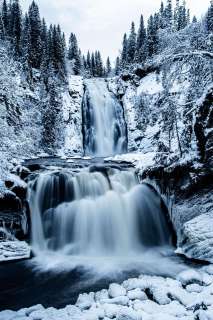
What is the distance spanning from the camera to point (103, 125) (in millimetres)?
31047

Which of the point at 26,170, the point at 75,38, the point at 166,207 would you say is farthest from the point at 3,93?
the point at 75,38

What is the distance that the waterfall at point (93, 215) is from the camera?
11.3 meters

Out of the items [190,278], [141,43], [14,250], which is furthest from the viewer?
[141,43]

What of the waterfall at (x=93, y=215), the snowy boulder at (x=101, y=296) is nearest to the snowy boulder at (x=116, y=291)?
the snowy boulder at (x=101, y=296)

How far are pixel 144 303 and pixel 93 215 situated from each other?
21.6 ft

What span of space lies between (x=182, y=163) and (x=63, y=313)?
794 cm

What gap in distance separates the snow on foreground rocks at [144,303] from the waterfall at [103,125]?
2270cm

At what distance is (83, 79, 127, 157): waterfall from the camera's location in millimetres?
30194

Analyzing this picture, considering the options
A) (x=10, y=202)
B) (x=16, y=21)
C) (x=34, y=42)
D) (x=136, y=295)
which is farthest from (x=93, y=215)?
(x=16, y=21)

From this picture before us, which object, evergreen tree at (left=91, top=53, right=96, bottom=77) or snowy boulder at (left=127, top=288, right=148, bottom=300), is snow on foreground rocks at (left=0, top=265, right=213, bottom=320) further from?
evergreen tree at (left=91, top=53, right=96, bottom=77)

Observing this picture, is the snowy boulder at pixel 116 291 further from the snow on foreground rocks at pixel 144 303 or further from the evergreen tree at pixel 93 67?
the evergreen tree at pixel 93 67

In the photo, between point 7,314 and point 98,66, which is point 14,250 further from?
point 98,66

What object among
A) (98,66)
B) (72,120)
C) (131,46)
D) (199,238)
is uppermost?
(131,46)

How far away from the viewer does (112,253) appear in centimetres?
1085
